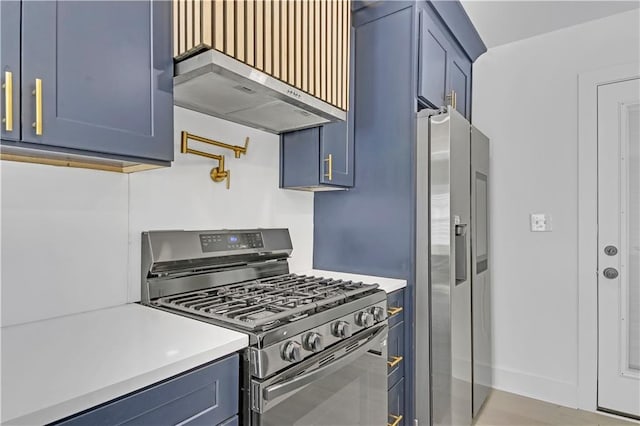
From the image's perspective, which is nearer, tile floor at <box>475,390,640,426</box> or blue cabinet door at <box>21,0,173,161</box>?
blue cabinet door at <box>21,0,173,161</box>

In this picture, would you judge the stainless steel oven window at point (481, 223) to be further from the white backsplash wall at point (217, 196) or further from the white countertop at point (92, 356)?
the white countertop at point (92, 356)

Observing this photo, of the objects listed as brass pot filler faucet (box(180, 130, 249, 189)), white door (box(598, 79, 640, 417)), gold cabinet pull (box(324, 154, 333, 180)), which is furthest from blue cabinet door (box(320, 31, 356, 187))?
white door (box(598, 79, 640, 417))

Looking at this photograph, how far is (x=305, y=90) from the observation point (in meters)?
1.59

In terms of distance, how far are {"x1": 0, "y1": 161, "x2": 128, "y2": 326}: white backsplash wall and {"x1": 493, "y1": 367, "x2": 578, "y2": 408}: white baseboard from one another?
255 cm

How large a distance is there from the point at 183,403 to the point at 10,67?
0.89m

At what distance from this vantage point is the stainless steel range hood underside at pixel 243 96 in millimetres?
1226

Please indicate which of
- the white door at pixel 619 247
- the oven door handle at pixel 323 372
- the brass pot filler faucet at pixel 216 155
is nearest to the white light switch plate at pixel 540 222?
the white door at pixel 619 247

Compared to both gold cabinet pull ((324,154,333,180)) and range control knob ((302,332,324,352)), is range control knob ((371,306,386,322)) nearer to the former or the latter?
range control knob ((302,332,324,352))

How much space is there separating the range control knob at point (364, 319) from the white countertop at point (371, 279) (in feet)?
0.81

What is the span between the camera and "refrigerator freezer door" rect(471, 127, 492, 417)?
7.15 feet

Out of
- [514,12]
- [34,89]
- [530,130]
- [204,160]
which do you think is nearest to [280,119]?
[204,160]

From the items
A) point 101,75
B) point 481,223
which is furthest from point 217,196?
point 481,223


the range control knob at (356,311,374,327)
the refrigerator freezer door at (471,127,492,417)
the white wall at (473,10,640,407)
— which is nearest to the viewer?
the range control knob at (356,311,374,327)

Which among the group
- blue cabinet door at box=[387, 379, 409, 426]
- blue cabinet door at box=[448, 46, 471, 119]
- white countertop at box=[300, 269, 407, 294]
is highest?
blue cabinet door at box=[448, 46, 471, 119]
